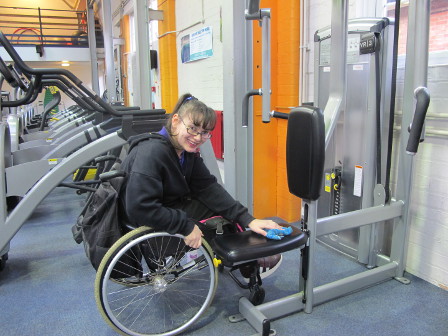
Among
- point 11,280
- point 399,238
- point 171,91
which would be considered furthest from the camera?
point 171,91

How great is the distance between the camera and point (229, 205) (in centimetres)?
195

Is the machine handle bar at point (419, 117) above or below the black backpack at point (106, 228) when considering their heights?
above

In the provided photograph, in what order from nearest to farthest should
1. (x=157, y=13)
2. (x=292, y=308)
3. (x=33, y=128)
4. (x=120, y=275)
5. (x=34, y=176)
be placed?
(x=120, y=275) → (x=292, y=308) → (x=34, y=176) → (x=157, y=13) → (x=33, y=128)

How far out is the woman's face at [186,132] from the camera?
169 cm

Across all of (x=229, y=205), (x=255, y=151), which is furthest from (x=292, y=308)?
(x=255, y=151)

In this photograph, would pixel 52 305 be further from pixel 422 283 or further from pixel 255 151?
pixel 422 283

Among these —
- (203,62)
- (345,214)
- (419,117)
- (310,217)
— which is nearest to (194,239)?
(310,217)

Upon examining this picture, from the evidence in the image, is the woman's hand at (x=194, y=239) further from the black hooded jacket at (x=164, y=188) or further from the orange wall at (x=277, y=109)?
the orange wall at (x=277, y=109)

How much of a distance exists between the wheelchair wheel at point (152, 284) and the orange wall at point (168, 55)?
4039mm

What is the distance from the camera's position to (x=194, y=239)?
1644mm

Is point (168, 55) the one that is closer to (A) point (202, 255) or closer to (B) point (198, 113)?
(B) point (198, 113)

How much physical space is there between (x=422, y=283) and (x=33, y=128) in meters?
6.09

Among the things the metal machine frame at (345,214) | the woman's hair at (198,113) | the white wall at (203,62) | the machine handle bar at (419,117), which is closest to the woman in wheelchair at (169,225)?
the woman's hair at (198,113)

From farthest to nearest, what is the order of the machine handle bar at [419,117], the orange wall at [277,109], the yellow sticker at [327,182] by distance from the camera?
the orange wall at [277,109], the yellow sticker at [327,182], the machine handle bar at [419,117]
